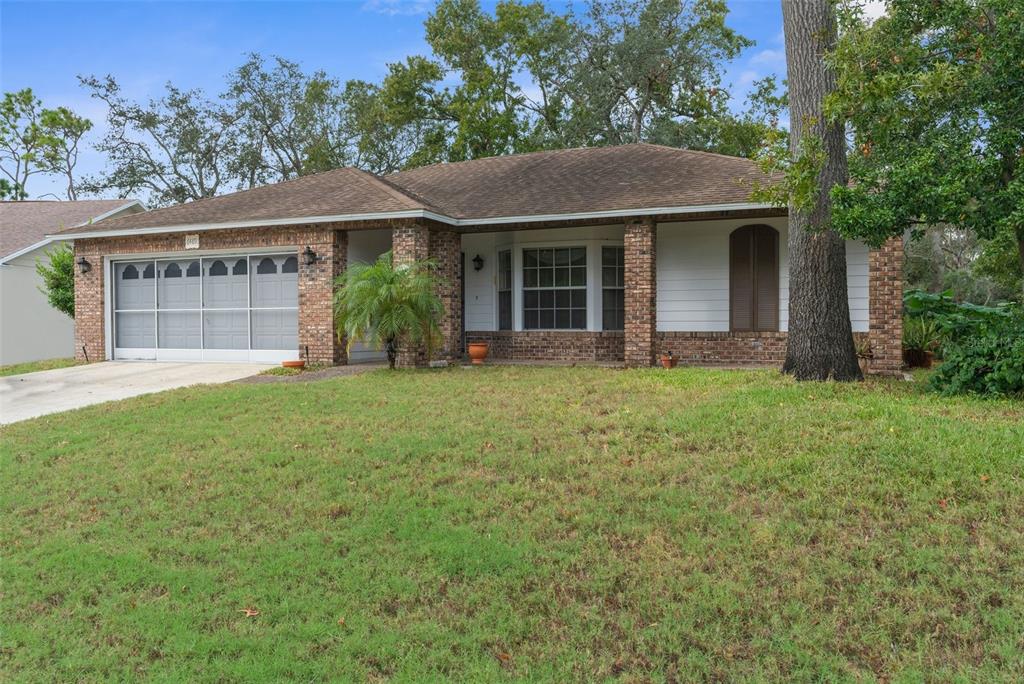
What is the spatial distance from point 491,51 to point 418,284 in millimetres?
19201

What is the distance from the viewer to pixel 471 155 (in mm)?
27875

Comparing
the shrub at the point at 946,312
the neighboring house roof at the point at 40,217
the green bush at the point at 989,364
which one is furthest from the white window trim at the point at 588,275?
the neighboring house roof at the point at 40,217

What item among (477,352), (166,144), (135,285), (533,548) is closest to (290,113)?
(166,144)

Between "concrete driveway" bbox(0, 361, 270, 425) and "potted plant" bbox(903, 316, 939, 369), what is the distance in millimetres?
11707

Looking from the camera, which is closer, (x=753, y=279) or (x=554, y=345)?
(x=753, y=279)

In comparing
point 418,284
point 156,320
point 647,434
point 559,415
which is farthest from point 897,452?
point 156,320

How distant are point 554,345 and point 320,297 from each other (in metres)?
4.63

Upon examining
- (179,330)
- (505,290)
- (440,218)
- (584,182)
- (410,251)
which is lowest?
(179,330)

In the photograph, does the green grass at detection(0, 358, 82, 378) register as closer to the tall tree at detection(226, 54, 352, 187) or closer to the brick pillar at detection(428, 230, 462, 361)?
the brick pillar at detection(428, 230, 462, 361)

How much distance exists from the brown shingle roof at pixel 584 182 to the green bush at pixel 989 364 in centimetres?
427

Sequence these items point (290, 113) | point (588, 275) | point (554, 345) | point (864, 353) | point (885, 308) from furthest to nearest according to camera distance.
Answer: point (290, 113) → point (554, 345) → point (588, 275) → point (885, 308) → point (864, 353)

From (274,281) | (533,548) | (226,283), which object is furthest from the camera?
(226,283)

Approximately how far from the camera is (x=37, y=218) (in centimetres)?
2345

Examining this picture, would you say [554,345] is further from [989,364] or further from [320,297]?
[989,364]
